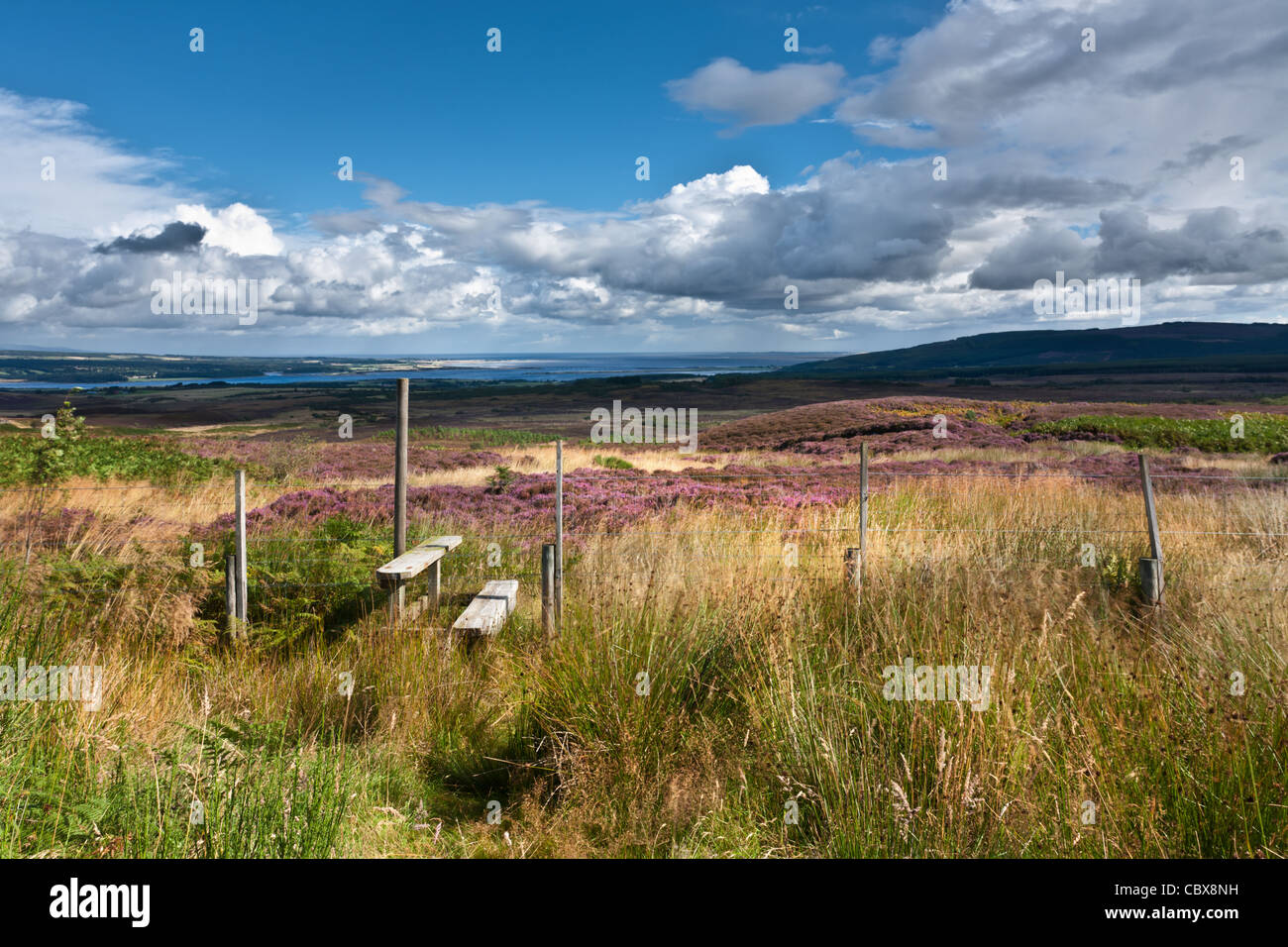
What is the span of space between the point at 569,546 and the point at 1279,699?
6.73 m

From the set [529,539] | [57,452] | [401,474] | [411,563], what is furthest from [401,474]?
[57,452]

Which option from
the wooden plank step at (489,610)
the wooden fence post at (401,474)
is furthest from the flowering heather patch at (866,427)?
the wooden plank step at (489,610)

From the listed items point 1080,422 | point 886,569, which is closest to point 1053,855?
point 886,569

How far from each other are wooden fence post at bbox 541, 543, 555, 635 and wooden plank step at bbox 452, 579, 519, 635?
31 centimetres

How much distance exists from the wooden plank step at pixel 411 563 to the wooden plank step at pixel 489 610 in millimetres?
508

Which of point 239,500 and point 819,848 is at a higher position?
point 239,500

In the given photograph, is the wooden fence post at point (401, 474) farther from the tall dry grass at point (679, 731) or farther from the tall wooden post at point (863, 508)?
the tall wooden post at point (863, 508)

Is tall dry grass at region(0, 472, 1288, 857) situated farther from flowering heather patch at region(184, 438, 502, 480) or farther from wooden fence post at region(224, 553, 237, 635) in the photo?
flowering heather patch at region(184, 438, 502, 480)

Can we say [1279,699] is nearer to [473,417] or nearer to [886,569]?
[886,569]

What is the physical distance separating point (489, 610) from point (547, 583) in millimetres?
603

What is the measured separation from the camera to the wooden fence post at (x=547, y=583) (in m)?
6.18

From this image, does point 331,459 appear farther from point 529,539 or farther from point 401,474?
point 401,474

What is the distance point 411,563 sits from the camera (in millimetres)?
6352

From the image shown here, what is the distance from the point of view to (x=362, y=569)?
7551 mm
